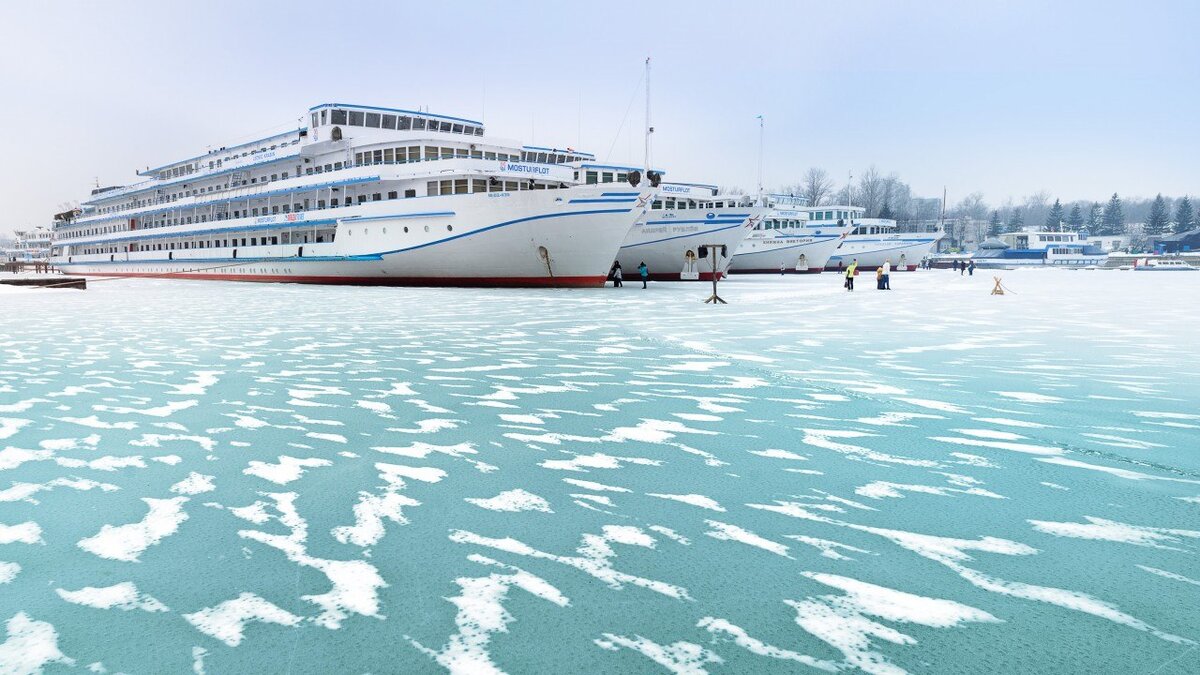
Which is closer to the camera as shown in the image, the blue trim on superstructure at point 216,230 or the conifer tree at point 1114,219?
the blue trim on superstructure at point 216,230

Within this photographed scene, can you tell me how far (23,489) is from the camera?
4516mm

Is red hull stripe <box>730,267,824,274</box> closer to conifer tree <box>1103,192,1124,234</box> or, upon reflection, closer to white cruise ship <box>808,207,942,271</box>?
white cruise ship <box>808,207,942,271</box>

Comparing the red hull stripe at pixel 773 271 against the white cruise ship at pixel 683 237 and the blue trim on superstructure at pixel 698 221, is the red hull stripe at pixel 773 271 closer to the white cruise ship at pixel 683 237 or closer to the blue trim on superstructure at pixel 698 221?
the white cruise ship at pixel 683 237

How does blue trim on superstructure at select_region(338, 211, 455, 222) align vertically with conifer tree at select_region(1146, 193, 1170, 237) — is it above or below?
below

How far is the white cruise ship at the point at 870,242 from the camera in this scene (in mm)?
63450

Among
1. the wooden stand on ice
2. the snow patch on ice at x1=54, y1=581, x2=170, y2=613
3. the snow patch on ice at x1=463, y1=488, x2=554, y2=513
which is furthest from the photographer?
the wooden stand on ice

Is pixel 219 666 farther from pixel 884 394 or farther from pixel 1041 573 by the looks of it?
pixel 884 394

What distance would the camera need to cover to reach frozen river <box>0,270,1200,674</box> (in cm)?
269

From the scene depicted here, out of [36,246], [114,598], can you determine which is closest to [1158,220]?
[114,598]

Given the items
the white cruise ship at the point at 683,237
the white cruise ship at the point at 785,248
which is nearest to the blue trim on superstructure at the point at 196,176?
the white cruise ship at the point at 683,237

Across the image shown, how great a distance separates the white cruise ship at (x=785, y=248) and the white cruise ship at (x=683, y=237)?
12531 millimetres

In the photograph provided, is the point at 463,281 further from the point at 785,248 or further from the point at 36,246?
the point at 36,246

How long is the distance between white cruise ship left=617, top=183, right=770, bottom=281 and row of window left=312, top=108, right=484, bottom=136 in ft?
35.2

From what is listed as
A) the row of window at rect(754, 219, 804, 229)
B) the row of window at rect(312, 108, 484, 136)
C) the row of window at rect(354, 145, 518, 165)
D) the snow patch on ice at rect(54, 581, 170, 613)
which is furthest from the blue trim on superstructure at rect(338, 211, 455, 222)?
the row of window at rect(754, 219, 804, 229)
